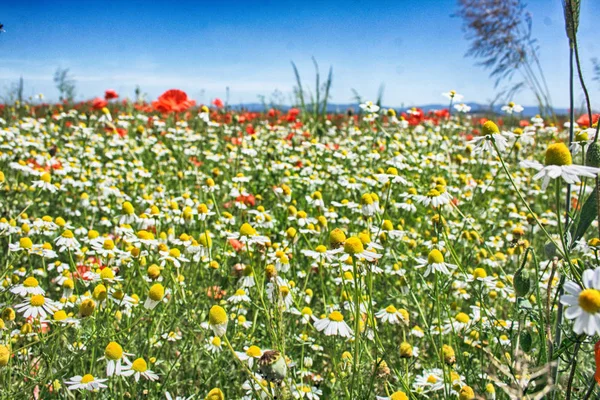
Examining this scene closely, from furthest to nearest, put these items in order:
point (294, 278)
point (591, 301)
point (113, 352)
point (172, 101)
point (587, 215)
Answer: point (172, 101) < point (294, 278) < point (113, 352) < point (587, 215) < point (591, 301)

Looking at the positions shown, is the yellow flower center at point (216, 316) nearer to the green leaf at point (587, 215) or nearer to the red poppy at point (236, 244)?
the green leaf at point (587, 215)

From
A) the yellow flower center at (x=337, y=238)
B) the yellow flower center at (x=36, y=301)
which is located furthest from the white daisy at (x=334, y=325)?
the yellow flower center at (x=36, y=301)

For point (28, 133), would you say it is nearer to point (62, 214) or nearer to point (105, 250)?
point (62, 214)

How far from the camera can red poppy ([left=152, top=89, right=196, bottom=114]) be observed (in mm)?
3955

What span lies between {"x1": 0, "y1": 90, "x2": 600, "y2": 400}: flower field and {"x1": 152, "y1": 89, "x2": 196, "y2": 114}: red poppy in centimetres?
1

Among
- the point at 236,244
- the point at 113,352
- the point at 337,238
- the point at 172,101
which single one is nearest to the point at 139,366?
the point at 113,352

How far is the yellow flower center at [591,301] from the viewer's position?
29.1 inches

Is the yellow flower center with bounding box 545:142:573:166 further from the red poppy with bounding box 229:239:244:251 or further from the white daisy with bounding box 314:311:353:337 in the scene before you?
the red poppy with bounding box 229:239:244:251

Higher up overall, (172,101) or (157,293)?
(172,101)

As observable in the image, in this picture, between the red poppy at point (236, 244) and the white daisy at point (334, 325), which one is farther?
the red poppy at point (236, 244)

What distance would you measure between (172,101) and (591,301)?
12.0 feet

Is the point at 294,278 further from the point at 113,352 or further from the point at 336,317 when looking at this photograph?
the point at 113,352

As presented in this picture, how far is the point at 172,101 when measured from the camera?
13.1ft

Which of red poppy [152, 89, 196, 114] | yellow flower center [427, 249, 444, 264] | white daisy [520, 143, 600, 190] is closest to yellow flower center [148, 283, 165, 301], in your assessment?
yellow flower center [427, 249, 444, 264]
